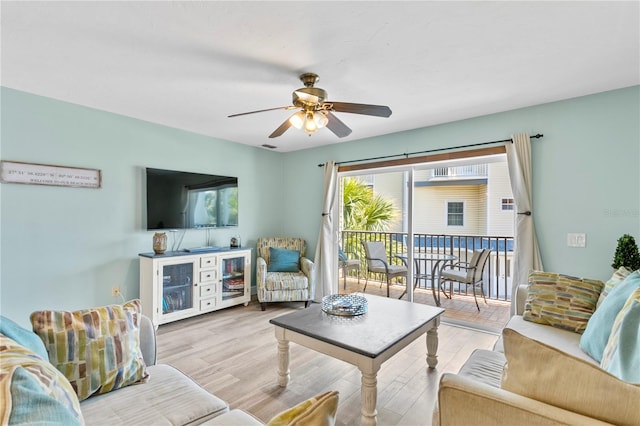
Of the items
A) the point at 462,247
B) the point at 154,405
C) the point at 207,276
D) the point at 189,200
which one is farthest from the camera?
the point at 462,247

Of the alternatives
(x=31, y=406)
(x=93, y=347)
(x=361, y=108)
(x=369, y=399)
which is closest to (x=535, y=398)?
(x=369, y=399)

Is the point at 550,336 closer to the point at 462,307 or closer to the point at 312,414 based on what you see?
the point at 312,414

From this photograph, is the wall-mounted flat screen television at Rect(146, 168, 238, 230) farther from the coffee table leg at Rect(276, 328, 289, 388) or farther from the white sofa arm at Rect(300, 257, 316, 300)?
the coffee table leg at Rect(276, 328, 289, 388)

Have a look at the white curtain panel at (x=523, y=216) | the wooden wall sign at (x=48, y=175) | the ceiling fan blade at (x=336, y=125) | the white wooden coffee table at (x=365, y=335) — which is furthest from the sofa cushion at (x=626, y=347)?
the wooden wall sign at (x=48, y=175)

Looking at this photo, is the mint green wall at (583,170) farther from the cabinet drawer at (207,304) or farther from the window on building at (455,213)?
the cabinet drawer at (207,304)

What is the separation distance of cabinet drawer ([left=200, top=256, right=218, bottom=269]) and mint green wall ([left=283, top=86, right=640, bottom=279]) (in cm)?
233

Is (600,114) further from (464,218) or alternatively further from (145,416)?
(145,416)

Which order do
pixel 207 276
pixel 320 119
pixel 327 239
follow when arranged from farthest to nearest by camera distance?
1. pixel 327 239
2. pixel 207 276
3. pixel 320 119

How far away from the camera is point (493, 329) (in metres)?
3.34

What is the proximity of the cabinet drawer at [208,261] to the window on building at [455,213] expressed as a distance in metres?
4.00

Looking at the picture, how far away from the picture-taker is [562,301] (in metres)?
2.15

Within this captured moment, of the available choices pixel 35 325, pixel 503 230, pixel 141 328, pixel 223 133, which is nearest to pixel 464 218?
pixel 503 230

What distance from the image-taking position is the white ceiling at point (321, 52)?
1.64 meters

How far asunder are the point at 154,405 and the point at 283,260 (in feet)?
10.2
